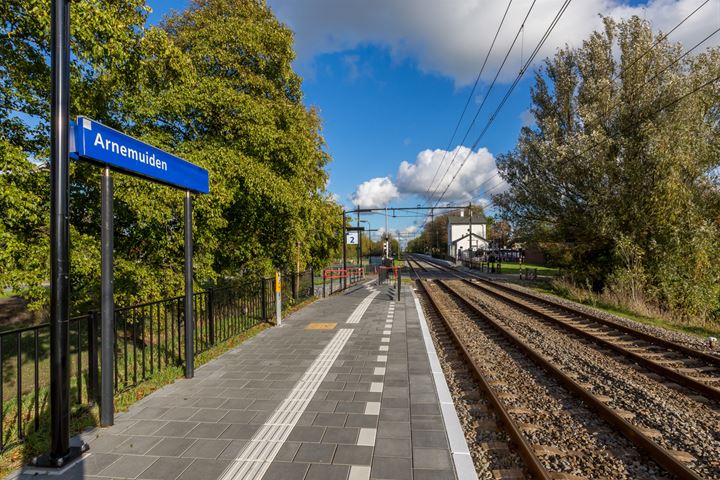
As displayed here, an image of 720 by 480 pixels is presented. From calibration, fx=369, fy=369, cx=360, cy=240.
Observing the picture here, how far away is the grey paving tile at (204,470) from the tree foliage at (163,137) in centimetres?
412

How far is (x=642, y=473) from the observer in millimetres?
3236

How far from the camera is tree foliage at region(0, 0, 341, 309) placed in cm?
538

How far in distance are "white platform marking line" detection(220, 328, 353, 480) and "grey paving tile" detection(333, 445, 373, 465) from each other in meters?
0.57

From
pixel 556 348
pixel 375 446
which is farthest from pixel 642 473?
pixel 556 348

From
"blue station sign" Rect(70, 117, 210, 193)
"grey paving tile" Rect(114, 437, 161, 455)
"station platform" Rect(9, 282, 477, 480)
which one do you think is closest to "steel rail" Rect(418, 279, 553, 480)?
"station platform" Rect(9, 282, 477, 480)

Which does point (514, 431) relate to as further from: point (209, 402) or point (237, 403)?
point (209, 402)

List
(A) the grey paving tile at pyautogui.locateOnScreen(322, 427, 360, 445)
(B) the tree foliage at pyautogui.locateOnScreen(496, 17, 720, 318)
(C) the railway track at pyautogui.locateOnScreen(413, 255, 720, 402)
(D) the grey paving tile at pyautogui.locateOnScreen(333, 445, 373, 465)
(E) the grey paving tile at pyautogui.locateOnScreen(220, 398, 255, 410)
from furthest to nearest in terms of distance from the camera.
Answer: (B) the tree foliage at pyautogui.locateOnScreen(496, 17, 720, 318) → (C) the railway track at pyautogui.locateOnScreen(413, 255, 720, 402) → (E) the grey paving tile at pyautogui.locateOnScreen(220, 398, 255, 410) → (A) the grey paving tile at pyautogui.locateOnScreen(322, 427, 360, 445) → (D) the grey paving tile at pyautogui.locateOnScreen(333, 445, 373, 465)

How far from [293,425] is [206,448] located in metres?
0.86

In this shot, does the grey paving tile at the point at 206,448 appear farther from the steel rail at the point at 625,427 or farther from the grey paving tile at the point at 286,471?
the steel rail at the point at 625,427

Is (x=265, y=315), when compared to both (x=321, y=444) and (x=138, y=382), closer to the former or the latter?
(x=138, y=382)

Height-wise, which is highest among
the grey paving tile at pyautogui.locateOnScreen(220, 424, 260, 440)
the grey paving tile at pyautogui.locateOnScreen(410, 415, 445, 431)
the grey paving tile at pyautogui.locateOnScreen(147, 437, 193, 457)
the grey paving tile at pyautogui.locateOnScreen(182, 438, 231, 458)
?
the grey paving tile at pyautogui.locateOnScreen(147, 437, 193, 457)

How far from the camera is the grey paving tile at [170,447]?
3.34 metres

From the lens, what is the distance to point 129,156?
155 inches

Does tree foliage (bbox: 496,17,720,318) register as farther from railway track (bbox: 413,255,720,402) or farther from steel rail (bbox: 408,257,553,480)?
steel rail (bbox: 408,257,553,480)
